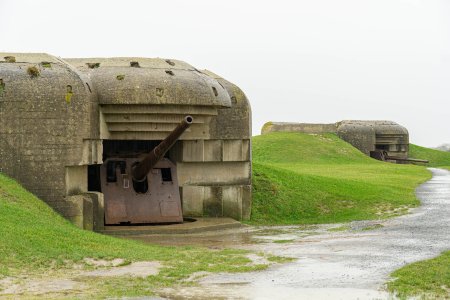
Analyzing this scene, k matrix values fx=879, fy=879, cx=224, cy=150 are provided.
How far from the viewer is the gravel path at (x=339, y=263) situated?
30.2 ft

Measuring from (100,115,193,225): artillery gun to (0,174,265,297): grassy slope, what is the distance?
3.19m

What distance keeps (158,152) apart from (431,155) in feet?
142

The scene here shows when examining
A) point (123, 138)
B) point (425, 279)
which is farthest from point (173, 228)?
point (425, 279)

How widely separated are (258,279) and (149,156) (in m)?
7.57

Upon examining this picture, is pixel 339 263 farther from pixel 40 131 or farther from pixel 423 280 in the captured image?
pixel 40 131

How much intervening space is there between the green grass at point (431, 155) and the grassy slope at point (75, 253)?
44.7m

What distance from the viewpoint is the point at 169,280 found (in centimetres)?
997

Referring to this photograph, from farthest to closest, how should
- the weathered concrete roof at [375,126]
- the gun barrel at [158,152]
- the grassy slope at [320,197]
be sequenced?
the weathered concrete roof at [375,126] → the grassy slope at [320,197] → the gun barrel at [158,152]

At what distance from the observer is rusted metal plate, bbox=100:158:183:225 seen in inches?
694

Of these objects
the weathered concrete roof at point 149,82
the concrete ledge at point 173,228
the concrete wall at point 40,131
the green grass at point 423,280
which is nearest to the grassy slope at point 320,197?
the concrete ledge at point 173,228

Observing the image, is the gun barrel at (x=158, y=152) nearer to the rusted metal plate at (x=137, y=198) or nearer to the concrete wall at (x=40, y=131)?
the rusted metal plate at (x=137, y=198)

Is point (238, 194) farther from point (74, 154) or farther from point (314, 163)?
point (314, 163)

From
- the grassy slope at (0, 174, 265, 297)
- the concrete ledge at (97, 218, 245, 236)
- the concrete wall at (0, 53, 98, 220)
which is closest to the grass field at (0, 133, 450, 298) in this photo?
the grassy slope at (0, 174, 265, 297)

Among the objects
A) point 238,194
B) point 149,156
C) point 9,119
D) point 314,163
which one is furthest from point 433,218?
point 314,163
